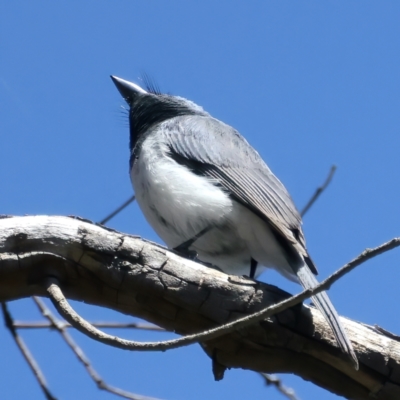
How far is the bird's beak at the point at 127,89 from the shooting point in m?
5.75

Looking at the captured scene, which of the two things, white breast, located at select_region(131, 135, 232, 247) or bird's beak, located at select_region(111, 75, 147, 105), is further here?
bird's beak, located at select_region(111, 75, 147, 105)

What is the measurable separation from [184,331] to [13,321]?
0.92 metres

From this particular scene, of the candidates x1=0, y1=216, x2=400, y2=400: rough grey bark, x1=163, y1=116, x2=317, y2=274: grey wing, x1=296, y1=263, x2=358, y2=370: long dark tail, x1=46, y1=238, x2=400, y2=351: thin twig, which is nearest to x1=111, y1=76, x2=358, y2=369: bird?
x1=163, y1=116, x2=317, y2=274: grey wing

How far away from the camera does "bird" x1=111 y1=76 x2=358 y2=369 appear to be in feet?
13.7

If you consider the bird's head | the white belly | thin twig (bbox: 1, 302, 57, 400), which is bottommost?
thin twig (bbox: 1, 302, 57, 400)

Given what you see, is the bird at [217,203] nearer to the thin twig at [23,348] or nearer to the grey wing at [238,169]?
the grey wing at [238,169]

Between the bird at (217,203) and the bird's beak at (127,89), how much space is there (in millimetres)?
833

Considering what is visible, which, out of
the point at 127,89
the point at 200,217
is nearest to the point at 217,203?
the point at 200,217

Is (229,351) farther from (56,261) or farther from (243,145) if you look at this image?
(243,145)

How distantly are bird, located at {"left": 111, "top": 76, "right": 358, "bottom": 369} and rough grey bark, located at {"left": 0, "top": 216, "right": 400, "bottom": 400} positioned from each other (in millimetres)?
660

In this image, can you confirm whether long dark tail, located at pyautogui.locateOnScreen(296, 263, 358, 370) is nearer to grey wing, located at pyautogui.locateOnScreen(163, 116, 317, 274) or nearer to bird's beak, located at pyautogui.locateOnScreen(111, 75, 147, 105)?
grey wing, located at pyautogui.locateOnScreen(163, 116, 317, 274)

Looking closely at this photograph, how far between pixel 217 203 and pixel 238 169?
1.53 feet

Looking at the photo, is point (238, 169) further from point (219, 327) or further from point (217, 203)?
point (219, 327)

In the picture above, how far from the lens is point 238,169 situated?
15.1 ft
